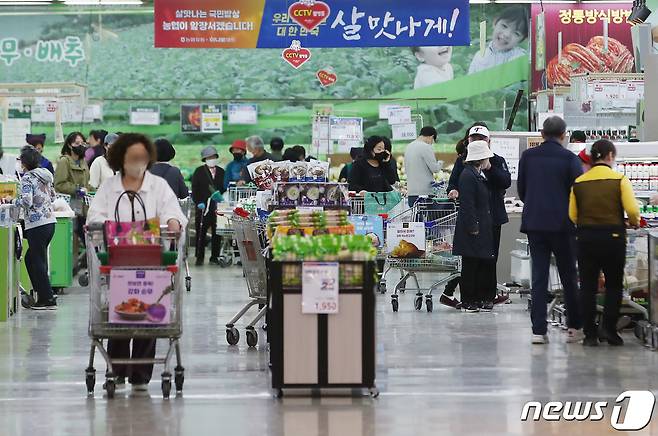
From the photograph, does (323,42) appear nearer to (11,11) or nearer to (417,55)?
(417,55)

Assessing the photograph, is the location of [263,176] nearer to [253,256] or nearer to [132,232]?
[253,256]

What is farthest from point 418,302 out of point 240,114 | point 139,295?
point 240,114

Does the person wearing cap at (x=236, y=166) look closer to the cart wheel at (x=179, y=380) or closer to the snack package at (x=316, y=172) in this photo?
the snack package at (x=316, y=172)

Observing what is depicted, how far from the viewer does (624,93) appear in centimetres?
1402

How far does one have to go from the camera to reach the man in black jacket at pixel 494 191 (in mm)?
11922

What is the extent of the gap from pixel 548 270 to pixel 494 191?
242 centimetres

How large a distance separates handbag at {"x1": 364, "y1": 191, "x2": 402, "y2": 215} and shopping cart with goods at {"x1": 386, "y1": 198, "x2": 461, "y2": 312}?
0.57m

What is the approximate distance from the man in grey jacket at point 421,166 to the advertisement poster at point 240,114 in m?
5.79

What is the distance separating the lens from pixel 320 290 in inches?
293

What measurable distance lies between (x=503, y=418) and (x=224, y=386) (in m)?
1.88

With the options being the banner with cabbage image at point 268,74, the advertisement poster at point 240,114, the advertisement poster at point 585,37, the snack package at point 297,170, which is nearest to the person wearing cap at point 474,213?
the snack package at point 297,170

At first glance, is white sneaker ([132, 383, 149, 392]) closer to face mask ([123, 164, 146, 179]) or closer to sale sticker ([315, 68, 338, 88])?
face mask ([123, 164, 146, 179])

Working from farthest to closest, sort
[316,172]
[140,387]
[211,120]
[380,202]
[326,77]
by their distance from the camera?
[211,120] < [326,77] < [380,202] < [316,172] < [140,387]

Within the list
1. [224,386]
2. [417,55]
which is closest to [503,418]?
[224,386]
